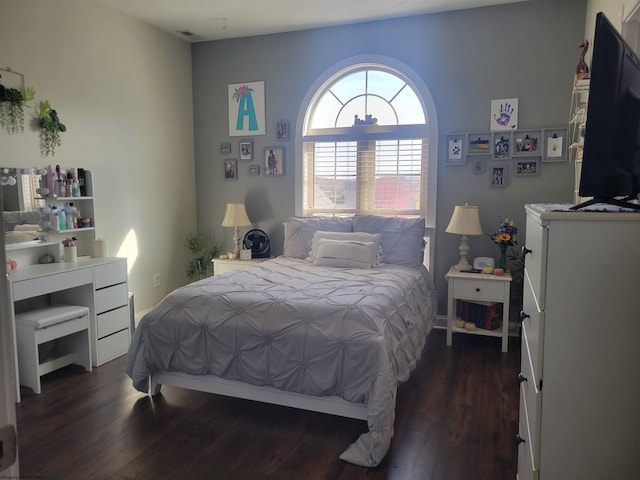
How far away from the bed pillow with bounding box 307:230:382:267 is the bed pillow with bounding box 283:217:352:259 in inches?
3.2

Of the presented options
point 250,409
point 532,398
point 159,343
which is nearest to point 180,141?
point 159,343

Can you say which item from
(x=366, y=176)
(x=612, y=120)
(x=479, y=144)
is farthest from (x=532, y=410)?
(x=366, y=176)

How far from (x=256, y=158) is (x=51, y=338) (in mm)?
2617

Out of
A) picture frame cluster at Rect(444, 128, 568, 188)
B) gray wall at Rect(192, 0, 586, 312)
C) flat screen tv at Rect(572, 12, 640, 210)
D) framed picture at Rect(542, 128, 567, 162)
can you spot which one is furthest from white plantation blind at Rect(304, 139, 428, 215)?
flat screen tv at Rect(572, 12, 640, 210)

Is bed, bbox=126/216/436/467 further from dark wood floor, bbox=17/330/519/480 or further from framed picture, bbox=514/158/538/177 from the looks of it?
framed picture, bbox=514/158/538/177

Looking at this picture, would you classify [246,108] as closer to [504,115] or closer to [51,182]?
[51,182]

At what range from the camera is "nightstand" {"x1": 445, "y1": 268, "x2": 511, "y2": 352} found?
3.76m

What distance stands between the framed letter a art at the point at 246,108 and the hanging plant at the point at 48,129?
182cm

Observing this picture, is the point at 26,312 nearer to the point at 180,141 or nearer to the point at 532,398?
the point at 180,141

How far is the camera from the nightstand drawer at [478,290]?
3781 millimetres

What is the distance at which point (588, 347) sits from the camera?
1359mm

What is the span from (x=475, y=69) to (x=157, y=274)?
3.55 m

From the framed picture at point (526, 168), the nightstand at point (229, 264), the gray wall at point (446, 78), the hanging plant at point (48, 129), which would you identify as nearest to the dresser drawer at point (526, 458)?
the gray wall at point (446, 78)

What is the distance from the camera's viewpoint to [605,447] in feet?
4.48
